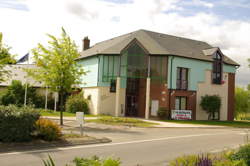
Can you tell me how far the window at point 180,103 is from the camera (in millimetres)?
30442

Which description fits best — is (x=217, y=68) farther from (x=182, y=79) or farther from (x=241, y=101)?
(x=241, y=101)

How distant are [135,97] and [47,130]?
20.8 m

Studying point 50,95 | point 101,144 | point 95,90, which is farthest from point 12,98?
point 101,144

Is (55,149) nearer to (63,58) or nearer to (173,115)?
(63,58)

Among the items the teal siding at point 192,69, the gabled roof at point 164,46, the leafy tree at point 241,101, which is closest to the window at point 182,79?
the teal siding at point 192,69

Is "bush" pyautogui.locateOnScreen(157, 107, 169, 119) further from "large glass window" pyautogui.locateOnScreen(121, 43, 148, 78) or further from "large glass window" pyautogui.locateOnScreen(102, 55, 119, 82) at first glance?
"large glass window" pyautogui.locateOnScreen(102, 55, 119, 82)

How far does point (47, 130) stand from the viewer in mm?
11719

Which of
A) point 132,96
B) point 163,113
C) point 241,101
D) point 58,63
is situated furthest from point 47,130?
point 241,101

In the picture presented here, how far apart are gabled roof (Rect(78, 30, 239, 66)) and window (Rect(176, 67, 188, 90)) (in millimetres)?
1652

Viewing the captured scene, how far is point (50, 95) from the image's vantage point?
35.8 meters

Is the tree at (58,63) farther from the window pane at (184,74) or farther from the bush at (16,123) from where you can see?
the window pane at (184,74)

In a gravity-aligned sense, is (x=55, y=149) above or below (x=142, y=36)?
below

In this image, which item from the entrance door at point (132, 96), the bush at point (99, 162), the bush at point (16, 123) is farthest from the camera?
the entrance door at point (132, 96)

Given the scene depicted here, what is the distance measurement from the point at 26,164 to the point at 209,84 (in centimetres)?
2766
